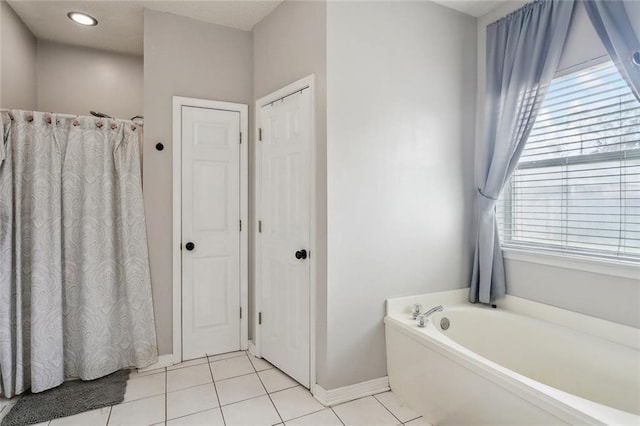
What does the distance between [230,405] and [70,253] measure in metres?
1.50

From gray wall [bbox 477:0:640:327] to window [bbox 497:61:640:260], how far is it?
3.9 inches

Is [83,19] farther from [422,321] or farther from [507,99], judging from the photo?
[422,321]

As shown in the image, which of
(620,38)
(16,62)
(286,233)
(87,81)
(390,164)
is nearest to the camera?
(620,38)

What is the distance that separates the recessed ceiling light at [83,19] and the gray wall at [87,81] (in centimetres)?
51

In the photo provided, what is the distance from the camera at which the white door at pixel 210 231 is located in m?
2.70

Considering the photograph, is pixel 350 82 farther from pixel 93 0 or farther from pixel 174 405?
pixel 174 405

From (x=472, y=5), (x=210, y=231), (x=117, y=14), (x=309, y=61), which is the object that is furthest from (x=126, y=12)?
(x=472, y=5)

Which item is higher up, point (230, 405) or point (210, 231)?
point (210, 231)

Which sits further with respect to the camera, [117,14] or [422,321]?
[117,14]

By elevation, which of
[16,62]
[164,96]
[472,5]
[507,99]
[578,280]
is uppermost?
[472,5]

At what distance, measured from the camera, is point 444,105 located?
252 centimetres

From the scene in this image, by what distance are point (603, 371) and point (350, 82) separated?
6.99ft

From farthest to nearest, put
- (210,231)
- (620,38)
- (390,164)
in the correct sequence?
(210,231), (390,164), (620,38)

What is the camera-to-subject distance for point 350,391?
7.09 feet
